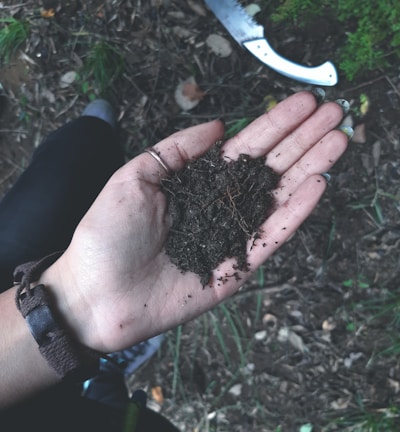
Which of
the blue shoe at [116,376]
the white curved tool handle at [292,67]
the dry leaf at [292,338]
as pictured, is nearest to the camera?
the blue shoe at [116,376]

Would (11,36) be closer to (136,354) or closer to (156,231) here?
(156,231)

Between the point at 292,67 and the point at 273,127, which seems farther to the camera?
the point at 292,67

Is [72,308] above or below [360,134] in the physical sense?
above

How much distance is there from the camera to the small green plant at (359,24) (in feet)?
8.94

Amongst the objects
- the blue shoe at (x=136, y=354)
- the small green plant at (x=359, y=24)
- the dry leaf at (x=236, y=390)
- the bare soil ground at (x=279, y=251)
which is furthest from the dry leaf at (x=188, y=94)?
the dry leaf at (x=236, y=390)

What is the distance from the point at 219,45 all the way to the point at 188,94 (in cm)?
37

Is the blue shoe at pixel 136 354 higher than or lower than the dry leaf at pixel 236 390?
higher

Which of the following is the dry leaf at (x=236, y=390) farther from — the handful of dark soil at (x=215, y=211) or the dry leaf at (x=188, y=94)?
the dry leaf at (x=188, y=94)

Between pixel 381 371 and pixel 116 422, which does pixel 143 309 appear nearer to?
pixel 116 422

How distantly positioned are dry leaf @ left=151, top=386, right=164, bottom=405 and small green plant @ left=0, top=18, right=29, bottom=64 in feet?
8.13

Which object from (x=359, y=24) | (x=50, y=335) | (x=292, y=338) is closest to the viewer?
(x=50, y=335)

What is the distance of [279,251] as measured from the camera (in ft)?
9.96

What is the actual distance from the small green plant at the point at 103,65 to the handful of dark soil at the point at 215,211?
1155mm

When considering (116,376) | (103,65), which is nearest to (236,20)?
(103,65)
